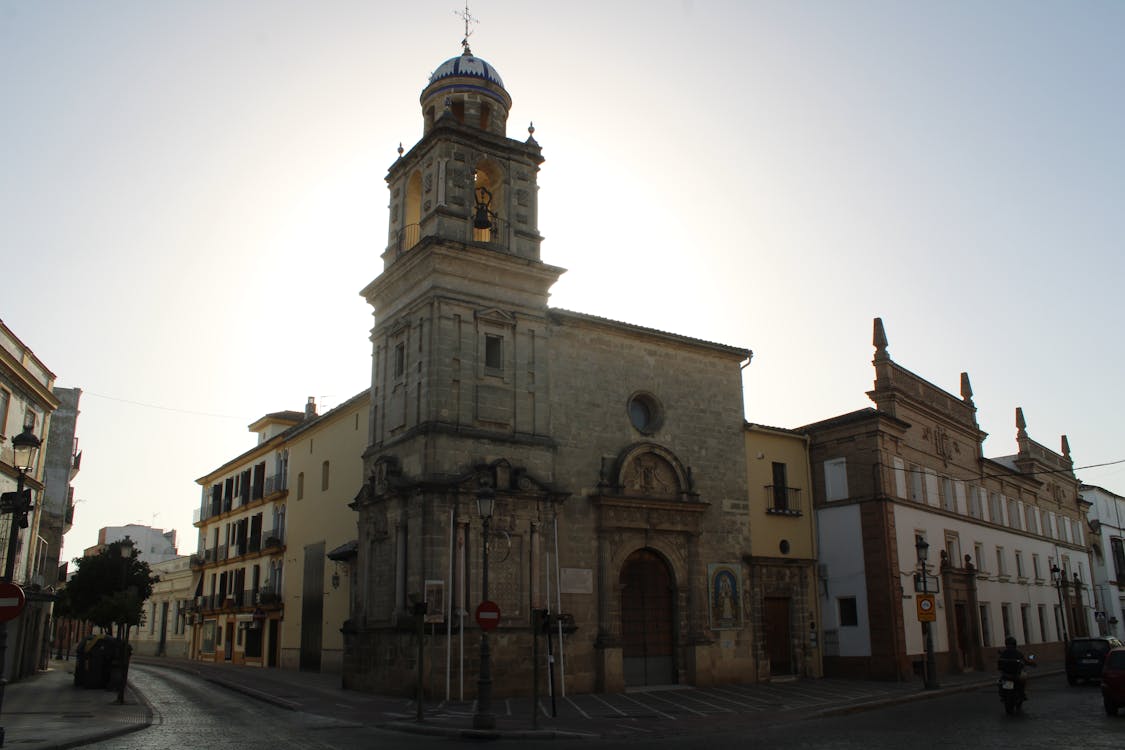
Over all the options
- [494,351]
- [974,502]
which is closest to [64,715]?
[494,351]

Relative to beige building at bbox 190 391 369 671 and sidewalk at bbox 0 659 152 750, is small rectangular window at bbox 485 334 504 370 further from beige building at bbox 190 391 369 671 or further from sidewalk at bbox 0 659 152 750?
sidewalk at bbox 0 659 152 750

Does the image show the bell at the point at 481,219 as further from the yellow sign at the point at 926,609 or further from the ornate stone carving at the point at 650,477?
the yellow sign at the point at 926,609

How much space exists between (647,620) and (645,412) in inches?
236

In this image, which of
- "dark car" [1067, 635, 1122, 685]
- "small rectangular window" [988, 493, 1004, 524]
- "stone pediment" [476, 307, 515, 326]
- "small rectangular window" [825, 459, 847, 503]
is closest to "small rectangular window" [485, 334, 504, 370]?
"stone pediment" [476, 307, 515, 326]

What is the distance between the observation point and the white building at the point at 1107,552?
5366 cm

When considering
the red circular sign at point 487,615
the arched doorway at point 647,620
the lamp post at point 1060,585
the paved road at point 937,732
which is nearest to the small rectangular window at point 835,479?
the arched doorway at point 647,620

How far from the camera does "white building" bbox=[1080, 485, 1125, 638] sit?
53.7m

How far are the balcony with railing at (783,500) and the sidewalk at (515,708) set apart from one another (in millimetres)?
5241

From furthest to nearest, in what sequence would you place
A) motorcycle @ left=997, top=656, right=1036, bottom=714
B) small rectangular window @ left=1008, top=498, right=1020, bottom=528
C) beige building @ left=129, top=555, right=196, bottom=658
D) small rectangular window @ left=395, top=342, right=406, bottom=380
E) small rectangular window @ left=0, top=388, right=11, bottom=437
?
beige building @ left=129, top=555, right=196, bottom=658, small rectangular window @ left=1008, top=498, right=1020, bottom=528, small rectangular window @ left=395, top=342, right=406, bottom=380, small rectangular window @ left=0, top=388, right=11, bottom=437, motorcycle @ left=997, top=656, right=1036, bottom=714

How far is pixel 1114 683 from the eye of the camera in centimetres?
1609

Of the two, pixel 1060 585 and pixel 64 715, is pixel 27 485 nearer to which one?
pixel 64 715

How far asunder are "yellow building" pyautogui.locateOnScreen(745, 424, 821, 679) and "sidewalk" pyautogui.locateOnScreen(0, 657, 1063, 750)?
1170 millimetres

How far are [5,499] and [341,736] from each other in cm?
637

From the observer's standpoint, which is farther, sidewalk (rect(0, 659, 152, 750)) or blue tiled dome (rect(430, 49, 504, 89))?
blue tiled dome (rect(430, 49, 504, 89))
